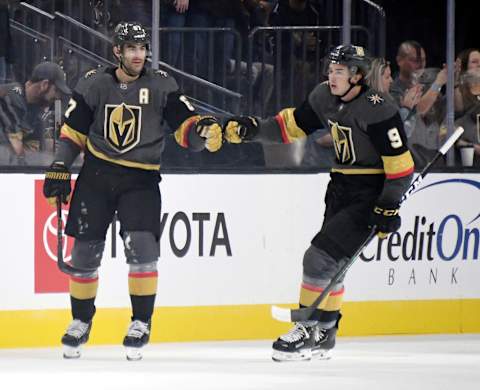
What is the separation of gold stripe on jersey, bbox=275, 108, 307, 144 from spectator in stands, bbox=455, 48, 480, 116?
62.1 inches

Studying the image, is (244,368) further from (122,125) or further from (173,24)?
(173,24)

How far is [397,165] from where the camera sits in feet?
22.4

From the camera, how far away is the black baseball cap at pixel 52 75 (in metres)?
7.63

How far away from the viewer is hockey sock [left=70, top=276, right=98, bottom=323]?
281 inches

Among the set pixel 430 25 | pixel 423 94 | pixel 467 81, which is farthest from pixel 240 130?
pixel 467 81

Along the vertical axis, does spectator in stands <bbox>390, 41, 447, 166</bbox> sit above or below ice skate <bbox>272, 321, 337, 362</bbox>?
above

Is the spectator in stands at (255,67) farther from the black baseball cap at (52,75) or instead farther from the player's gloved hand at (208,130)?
the player's gloved hand at (208,130)

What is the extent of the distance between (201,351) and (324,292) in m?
0.82

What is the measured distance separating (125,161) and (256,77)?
135 cm

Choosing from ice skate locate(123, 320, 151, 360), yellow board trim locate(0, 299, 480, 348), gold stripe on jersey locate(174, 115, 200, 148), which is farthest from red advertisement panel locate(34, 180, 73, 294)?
gold stripe on jersey locate(174, 115, 200, 148)

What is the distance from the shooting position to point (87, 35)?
776 centimetres

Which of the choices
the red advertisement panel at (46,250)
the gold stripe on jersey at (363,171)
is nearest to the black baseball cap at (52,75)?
the red advertisement panel at (46,250)

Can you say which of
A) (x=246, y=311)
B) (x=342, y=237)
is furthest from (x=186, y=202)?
(x=342, y=237)

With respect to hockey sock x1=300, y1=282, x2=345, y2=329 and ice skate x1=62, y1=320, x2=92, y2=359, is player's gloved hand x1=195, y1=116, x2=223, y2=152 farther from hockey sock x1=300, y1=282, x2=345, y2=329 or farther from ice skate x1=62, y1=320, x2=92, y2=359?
ice skate x1=62, y1=320, x2=92, y2=359
